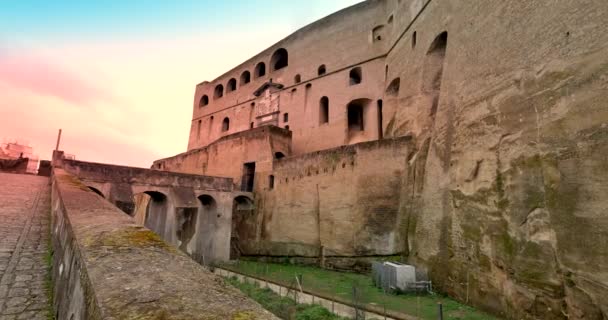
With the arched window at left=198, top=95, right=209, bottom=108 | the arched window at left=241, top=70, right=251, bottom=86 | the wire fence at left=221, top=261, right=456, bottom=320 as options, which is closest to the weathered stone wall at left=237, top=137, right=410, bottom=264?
the wire fence at left=221, top=261, right=456, bottom=320

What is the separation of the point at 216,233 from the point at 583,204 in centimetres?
1429

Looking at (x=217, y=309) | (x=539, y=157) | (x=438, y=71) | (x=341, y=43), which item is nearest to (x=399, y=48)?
(x=438, y=71)

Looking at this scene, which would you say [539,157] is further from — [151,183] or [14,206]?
[151,183]

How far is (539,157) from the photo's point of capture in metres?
7.11

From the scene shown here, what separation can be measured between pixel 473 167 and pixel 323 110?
1494cm

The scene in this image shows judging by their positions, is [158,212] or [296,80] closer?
[158,212]

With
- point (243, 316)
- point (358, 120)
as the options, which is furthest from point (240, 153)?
point (243, 316)

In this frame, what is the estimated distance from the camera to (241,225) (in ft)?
61.6

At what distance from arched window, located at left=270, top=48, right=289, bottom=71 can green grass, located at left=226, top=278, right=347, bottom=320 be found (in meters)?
21.5

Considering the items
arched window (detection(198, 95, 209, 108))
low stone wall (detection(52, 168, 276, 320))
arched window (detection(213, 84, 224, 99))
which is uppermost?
arched window (detection(213, 84, 224, 99))

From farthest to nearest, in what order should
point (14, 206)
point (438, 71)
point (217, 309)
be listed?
point (438, 71) → point (14, 206) → point (217, 309)

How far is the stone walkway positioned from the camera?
9.51 ft

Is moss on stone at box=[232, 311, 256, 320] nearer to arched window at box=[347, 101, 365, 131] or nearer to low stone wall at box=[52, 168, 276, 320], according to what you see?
low stone wall at box=[52, 168, 276, 320]

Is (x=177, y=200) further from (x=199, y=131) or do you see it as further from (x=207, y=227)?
(x=199, y=131)
